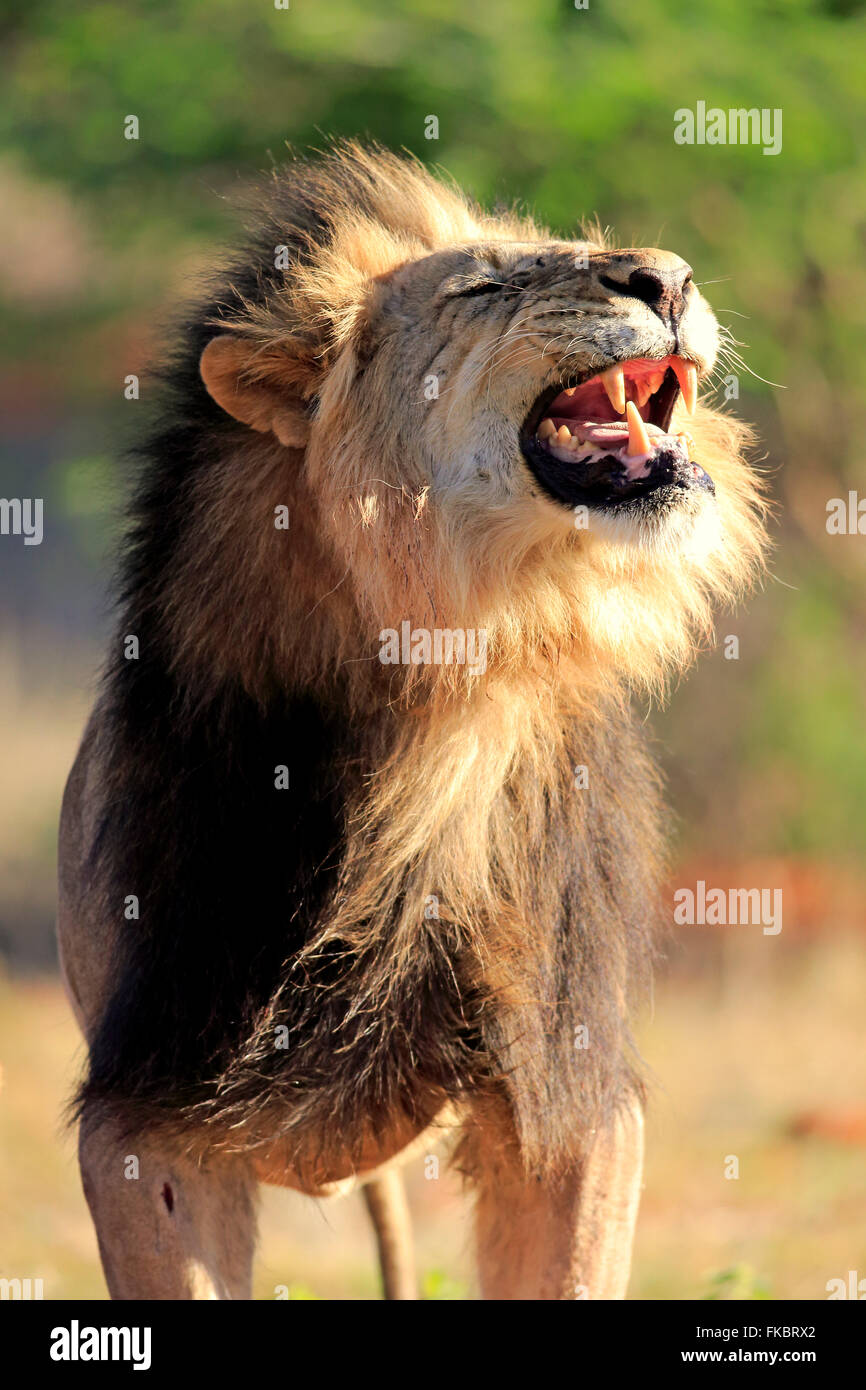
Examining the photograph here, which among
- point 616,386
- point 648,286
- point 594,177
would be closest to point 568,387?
point 616,386

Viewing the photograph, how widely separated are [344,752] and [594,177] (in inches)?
237

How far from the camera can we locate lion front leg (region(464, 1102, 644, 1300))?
3365 millimetres

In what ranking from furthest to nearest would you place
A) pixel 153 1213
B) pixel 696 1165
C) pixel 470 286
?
pixel 696 1165 → pixel 153 1213 → pixel 470 286

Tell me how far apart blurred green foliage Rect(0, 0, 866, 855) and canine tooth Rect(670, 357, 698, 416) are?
14.0 ft

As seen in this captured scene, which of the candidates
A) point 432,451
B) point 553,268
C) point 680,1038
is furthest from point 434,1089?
point 680,1038

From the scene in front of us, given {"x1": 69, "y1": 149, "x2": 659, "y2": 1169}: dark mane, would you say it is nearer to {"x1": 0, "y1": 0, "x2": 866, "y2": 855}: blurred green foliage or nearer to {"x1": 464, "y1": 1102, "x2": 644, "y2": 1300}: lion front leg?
{"x1": 464, "y1": 1102, "x2": 644, "y2": 1300}: lion front leg

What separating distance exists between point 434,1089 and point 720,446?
1376 mm

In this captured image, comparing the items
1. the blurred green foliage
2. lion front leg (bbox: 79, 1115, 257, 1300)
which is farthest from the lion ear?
the blurred green foliage

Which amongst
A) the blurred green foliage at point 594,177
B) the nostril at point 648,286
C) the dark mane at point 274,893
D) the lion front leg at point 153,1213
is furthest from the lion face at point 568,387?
the blurred green foliage at point 594,177

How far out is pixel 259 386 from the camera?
309 cm

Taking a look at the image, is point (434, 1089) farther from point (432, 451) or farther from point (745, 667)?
point (745, 667)

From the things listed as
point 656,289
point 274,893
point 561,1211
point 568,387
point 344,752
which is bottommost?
point 561,1211

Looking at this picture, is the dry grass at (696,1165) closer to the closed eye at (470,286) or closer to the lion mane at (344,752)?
the lion mane at (344,752)

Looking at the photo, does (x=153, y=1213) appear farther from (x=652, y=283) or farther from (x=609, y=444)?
(x=652, y=283)
